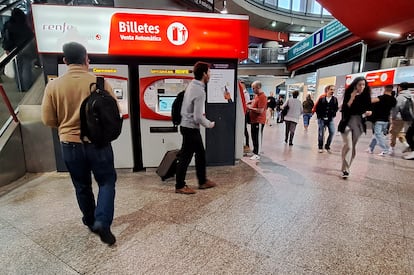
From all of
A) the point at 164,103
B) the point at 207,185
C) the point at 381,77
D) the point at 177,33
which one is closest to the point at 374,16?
the point at 381,77

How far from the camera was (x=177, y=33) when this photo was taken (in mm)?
3535

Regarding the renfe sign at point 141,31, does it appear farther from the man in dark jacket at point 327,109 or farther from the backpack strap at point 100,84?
the man in dark jacket at point 327,109

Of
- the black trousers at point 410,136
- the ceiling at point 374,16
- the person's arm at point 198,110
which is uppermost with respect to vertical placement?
the ceiling at point 374,16

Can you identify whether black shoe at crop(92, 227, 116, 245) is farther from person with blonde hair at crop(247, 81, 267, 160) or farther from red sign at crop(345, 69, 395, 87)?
red sign at crop(345, 69, 395, 87)

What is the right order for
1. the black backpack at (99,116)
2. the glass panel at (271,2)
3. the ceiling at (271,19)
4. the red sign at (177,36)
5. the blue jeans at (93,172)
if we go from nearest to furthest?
1. the black backpack at (99,116)
2. the blue jeans at (93,172)
3. the red sign at (177,36)
4. the ceiling at (271,19)
5. the glass panel at (271,2)

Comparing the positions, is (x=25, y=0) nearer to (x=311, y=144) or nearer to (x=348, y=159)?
(x=348, y=159)

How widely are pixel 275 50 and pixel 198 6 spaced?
12729mm

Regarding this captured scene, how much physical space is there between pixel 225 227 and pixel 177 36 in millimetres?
2703

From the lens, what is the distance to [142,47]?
3.48m

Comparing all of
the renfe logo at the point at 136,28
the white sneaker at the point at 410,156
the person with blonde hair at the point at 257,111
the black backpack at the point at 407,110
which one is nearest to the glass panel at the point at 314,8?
the black backpack at the point at 407,110

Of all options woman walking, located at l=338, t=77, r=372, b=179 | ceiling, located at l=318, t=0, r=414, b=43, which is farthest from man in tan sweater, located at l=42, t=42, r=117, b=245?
ceiling, located at l=318, t=0, r=414, b=43

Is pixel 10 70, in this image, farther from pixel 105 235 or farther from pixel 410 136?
pixel 410 136

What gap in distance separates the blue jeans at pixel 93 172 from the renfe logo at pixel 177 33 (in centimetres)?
220

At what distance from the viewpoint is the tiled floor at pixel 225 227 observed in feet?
5.70
